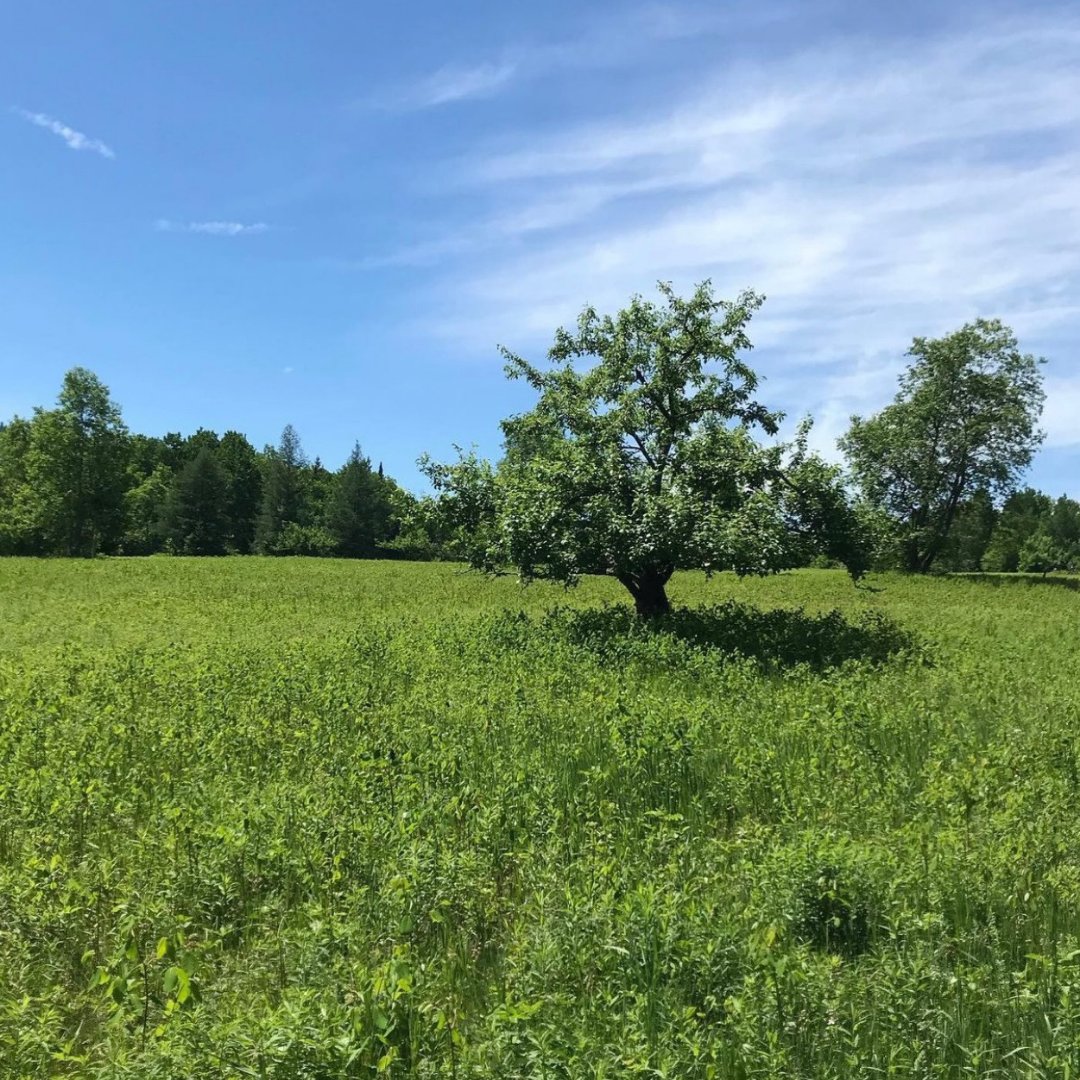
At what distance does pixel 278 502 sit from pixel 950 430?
3093 inches

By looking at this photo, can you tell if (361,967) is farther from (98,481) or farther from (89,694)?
(98,481)

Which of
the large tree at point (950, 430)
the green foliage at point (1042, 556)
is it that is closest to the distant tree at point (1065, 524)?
the green foliage at point (1042, 556)

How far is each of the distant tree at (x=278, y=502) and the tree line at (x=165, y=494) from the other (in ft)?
0.55

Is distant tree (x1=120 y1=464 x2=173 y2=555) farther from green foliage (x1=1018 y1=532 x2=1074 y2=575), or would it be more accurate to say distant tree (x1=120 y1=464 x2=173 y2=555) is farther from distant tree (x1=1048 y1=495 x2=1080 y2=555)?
distant tree (x1=1048 y1=495 x2=1080 y2=555)

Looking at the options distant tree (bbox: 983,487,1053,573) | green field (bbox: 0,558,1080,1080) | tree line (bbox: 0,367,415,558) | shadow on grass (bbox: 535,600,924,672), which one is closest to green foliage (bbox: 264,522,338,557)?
tree line (bbox: 0,367,415,558)

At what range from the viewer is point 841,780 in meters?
7.20

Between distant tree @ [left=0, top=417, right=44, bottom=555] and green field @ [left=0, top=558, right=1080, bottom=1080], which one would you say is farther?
distant tree @ [left=0, top=417, right=44, bottom=555]

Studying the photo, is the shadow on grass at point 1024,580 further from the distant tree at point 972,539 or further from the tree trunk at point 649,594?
the distant tree at point 972,539

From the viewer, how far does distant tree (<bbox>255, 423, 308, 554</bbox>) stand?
91.3m

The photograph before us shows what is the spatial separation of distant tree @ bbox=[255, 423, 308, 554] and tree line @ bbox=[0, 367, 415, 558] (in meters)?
0.17

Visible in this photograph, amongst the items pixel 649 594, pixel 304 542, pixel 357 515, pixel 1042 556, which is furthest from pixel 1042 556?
pixel 649 594

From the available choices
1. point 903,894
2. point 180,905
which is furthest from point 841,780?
point 180,905

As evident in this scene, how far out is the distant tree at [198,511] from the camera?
87.8m

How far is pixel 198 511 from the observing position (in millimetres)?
89562
